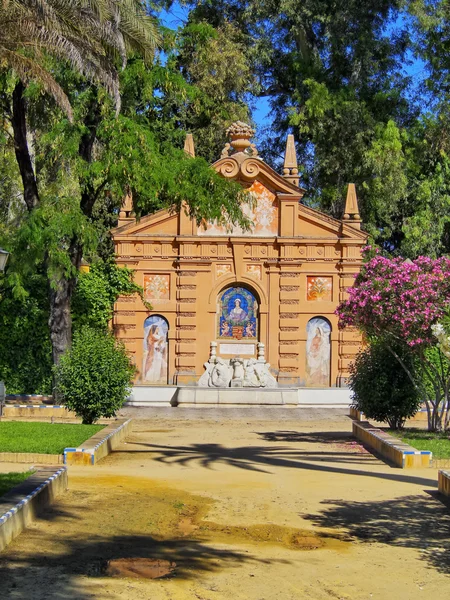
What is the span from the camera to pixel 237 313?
3291 cm

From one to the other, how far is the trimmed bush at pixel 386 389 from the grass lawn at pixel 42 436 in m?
5.45

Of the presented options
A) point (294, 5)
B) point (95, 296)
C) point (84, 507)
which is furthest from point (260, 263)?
point (84, 507)

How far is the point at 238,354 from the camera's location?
32625mm

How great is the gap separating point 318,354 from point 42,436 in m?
17.0

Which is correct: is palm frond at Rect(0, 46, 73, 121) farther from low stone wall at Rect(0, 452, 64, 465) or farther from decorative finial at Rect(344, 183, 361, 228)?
decorative finial at Rect(344, 183, 361, 228)

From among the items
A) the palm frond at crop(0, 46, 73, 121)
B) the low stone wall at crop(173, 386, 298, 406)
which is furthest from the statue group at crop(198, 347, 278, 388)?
the palm frond at crop(0, 46, 73, 121)

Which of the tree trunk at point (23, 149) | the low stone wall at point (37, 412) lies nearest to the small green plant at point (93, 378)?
the low stone wall at point (37, 412)

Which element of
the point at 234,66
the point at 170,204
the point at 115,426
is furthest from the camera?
the point at 234,66

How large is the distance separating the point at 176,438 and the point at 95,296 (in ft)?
40.2

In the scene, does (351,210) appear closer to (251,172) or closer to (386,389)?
(251,172)

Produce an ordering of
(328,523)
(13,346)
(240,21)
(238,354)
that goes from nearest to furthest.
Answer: (328,523) → (13,346) → (238,354) → (240,21)

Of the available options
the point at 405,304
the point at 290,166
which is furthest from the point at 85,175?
the point at 290,166

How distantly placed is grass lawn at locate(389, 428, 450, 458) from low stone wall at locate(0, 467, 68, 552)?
257 inches

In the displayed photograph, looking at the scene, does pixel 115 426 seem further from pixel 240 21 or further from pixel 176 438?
pixel 240 21
